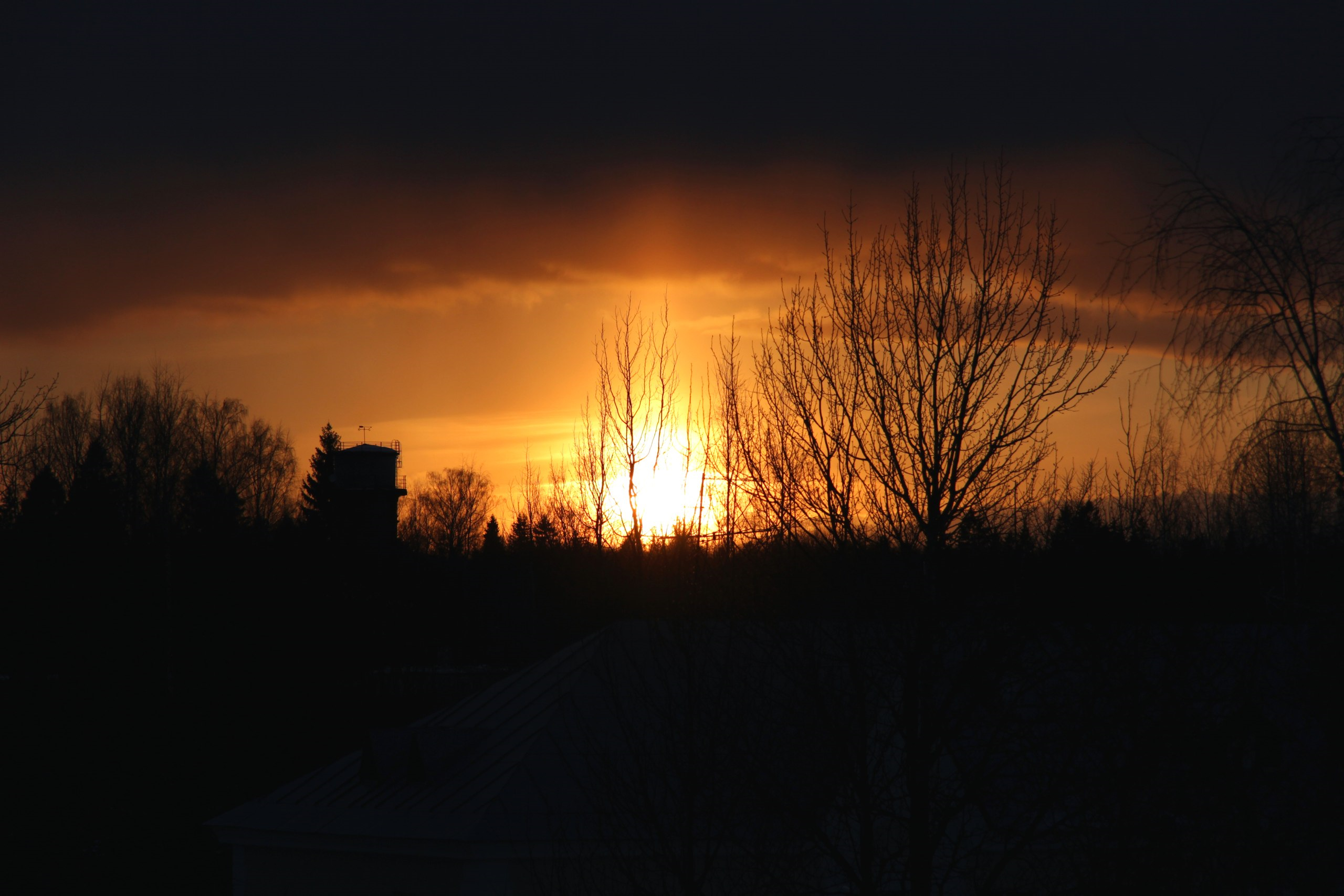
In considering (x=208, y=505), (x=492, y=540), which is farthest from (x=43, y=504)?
(x=492, y=540)

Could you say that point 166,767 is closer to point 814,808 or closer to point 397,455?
point 397,455

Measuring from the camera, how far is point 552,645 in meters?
46.4

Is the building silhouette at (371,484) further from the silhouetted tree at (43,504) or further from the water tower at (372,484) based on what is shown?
the silhouetted tree at (43,504)

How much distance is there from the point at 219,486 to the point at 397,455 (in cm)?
1114

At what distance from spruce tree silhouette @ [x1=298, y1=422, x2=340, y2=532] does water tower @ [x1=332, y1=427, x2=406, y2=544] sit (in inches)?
22.6

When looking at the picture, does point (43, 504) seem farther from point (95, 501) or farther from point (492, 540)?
point (492, 540)

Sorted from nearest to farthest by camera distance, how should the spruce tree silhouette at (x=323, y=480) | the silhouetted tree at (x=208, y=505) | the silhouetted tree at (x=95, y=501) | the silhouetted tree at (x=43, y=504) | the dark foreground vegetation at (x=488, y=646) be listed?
the dark foreground vegetation at (x=488, y=646) < the silhouetted tree at (x=43, y=504) < the silhouetted tree at (x=95, y=501) < the silhouetted tree at (x=208, y=505) < the spruce tree silhouette at (x=323, y=480)

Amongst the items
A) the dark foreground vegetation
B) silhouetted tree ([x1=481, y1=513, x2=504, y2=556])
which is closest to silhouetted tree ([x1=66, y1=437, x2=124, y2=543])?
the dark foreground vegetation

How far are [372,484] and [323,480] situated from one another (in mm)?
4132

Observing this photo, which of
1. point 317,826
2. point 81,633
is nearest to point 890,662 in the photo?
point 317,826

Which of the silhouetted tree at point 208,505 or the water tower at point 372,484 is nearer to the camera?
the silhouetted tree at point 208,505

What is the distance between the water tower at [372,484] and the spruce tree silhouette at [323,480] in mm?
575

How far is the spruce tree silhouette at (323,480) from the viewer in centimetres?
6938

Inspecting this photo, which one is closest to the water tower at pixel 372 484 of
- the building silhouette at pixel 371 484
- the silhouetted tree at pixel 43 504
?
the building silhouette at pixel 371 484
